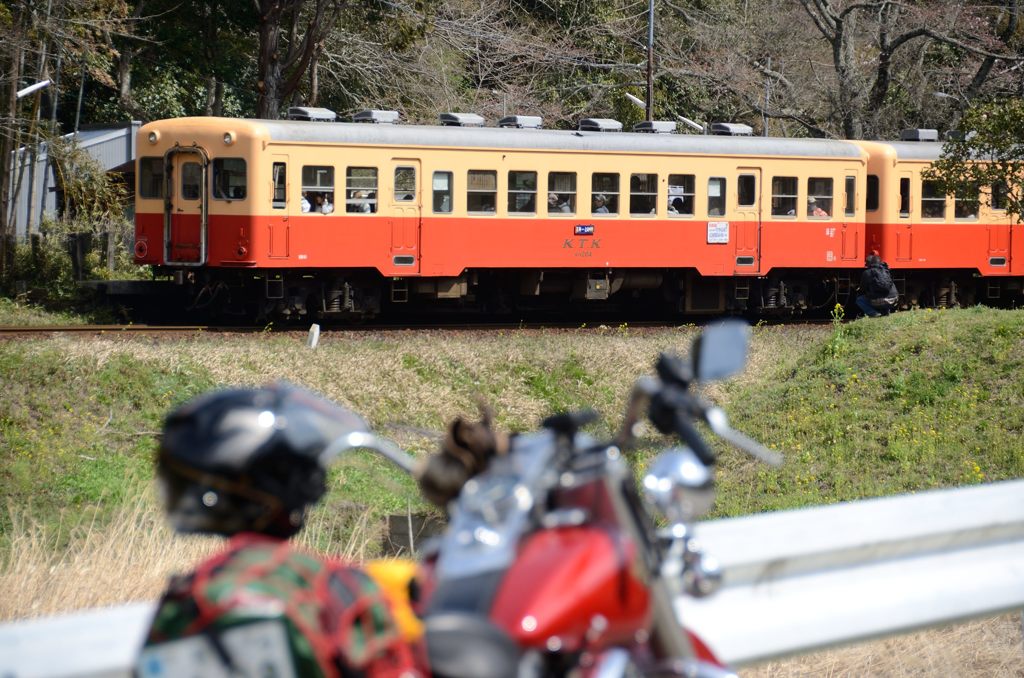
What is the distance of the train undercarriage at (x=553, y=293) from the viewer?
19422mm

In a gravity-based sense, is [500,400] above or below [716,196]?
below

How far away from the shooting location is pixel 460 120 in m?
20.3

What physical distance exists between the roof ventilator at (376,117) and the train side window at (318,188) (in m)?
1.32

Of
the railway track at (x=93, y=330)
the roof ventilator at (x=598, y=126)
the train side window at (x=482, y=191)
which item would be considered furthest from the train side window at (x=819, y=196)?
the railway track at (x=93, y=330)

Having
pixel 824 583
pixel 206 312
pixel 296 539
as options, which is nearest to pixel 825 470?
pixel 296 539

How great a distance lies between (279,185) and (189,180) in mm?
1441

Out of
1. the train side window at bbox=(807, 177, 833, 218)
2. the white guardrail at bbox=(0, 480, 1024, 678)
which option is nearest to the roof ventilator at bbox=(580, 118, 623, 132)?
the train side window at bbox=(807, 177, 833, 218)

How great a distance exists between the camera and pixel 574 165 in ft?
66.3

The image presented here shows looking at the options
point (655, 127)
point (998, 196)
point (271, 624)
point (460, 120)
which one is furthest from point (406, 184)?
point (271, 624)

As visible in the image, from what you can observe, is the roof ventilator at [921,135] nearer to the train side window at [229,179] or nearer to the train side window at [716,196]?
the train side window at [716,196]

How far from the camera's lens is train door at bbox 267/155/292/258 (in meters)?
18.6

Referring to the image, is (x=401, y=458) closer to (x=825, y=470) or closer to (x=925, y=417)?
(x=825, y=470)

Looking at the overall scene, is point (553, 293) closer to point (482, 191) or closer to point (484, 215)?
point (484, 215)

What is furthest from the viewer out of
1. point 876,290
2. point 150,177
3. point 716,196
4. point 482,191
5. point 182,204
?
point 716,196
